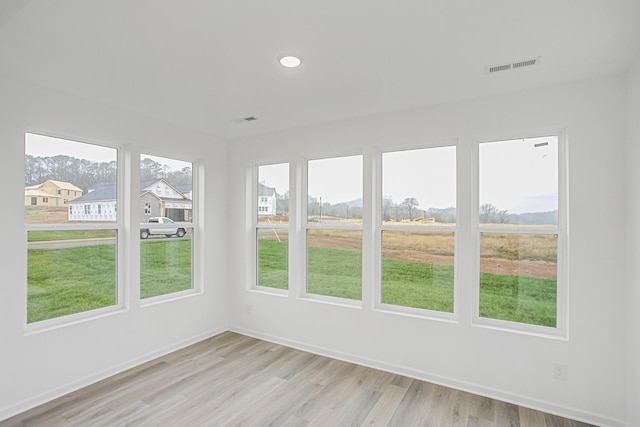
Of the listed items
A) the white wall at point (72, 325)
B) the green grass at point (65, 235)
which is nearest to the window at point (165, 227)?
the white wall at point (72, 325)

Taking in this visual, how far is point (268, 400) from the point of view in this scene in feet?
9.65

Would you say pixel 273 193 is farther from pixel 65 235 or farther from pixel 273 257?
pixel 65 235

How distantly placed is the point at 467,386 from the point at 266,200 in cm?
313

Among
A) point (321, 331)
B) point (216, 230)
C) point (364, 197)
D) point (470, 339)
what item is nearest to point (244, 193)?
point (216, 230)

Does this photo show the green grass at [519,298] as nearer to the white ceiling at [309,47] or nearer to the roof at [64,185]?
the white ceiling at [309,47]

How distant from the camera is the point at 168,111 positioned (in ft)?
11.6

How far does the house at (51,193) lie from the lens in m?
2.91

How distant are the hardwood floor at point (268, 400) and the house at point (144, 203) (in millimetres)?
1611

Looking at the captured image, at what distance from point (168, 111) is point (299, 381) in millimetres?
3036

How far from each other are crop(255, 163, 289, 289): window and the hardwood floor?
3.73 ft

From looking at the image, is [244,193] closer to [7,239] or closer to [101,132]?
[101,132]

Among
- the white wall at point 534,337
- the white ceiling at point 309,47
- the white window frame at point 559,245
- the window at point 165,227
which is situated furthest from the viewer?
the window at point 165,227

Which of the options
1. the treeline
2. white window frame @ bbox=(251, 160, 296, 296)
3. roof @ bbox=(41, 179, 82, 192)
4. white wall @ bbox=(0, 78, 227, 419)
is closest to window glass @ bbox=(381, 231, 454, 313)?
white window frame @ bbox=(251, 160, 296, 296)

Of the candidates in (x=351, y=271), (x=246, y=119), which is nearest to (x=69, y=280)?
(x=246, y=119)
